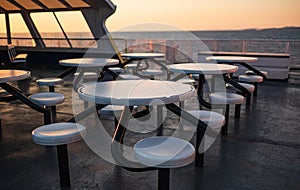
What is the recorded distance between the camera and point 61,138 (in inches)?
81.4

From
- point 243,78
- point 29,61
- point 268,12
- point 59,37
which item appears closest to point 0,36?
point 29,61

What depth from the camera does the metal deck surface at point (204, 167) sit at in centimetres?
236

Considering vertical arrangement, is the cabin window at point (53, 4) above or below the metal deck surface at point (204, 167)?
above

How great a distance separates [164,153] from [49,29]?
11.8 m

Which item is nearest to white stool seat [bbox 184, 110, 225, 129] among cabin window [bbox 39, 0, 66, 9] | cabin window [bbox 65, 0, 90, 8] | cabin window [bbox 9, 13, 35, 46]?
cabin window [bbox 65, 0, 90, 8]

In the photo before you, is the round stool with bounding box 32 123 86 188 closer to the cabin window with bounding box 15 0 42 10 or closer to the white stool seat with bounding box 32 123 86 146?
the white stool seat with bounding box 32 123 86 146

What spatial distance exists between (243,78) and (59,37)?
29.3ft

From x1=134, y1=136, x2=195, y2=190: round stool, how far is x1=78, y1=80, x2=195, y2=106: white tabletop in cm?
31

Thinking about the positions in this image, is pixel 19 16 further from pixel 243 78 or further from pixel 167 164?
pixel 167 164

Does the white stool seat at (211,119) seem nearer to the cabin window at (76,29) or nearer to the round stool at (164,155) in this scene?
the round stool at (164,155)

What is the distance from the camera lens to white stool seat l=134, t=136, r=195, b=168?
1726 mm

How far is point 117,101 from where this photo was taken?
189 cm

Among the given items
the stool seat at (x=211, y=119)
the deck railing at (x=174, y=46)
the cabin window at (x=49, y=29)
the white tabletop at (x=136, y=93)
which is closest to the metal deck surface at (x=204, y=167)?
the stool seat at (x=211, y=119)

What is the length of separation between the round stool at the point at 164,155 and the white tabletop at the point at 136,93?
1.00ft
